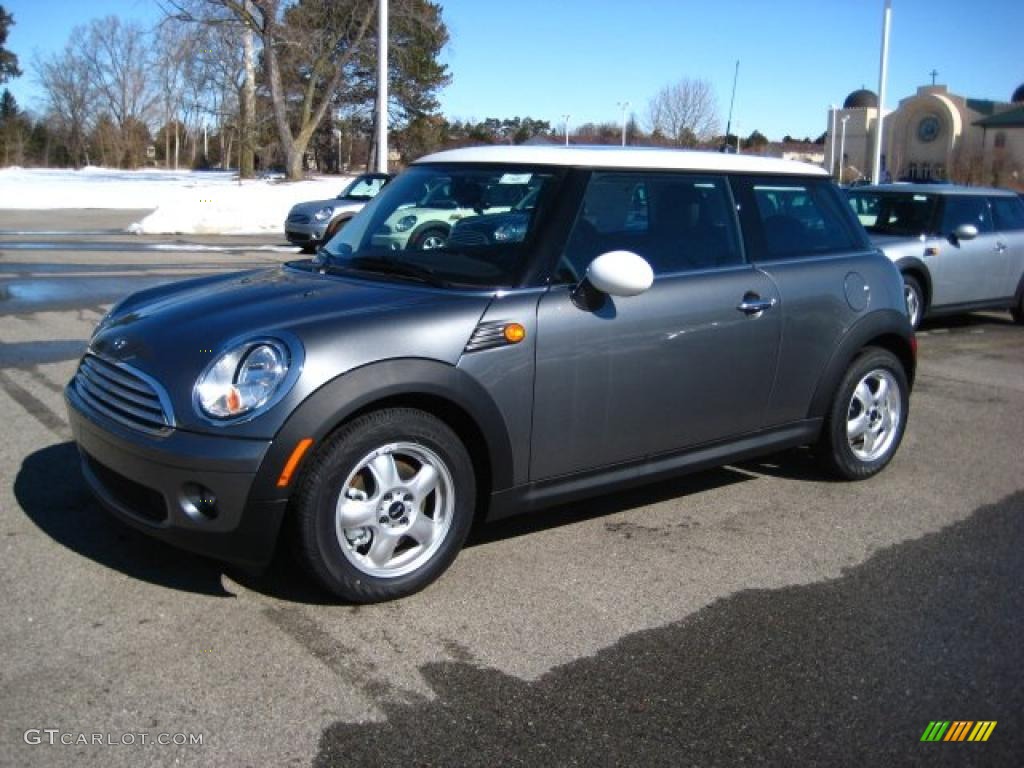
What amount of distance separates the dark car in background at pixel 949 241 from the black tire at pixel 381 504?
25.0 feet

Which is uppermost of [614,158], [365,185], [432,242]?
[365,185]

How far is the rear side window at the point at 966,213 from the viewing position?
1066 centimetres

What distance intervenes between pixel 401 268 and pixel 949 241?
822 cm

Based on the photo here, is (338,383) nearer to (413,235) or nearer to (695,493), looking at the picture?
(413,235)

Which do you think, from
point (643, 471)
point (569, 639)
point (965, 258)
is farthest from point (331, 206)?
point (569, 639)

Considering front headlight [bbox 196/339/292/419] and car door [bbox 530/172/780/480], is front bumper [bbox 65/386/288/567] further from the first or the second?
car door [bbox 530/172/780/480]

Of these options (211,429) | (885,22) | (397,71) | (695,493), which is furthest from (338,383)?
(397,71)

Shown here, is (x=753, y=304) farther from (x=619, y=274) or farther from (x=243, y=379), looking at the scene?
(x=243, y=379)

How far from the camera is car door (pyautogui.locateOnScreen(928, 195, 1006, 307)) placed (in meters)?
10.5

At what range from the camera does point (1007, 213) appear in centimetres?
1143

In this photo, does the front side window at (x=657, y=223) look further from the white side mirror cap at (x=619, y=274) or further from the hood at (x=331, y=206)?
the hood at (x=331, y=206)

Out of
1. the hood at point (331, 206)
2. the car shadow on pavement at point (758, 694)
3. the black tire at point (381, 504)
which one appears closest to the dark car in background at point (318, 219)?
the hood at point (331, 206)

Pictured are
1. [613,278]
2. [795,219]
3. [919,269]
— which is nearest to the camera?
[613,278]

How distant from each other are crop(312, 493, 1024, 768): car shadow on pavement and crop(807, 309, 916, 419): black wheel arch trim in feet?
4.14
